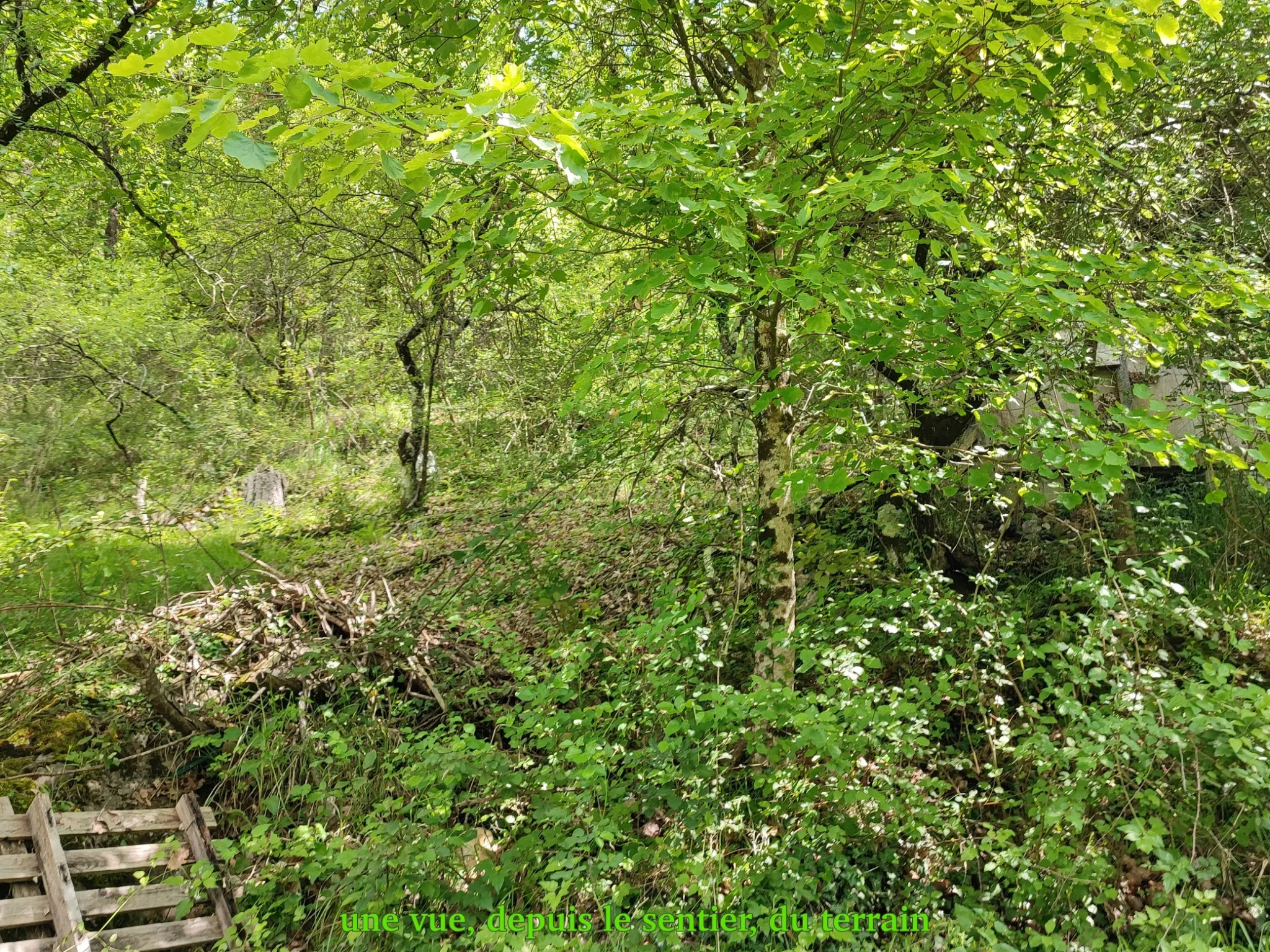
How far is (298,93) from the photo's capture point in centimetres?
134

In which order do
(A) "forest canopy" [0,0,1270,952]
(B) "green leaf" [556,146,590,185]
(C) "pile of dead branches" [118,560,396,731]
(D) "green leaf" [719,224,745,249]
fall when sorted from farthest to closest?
(C) "pile of dead branches" [118,560,396,731], (A) "forest canopy" [0,0,1270,952], (D) "green leaf" [719,224,745,249], (B) "green leaf" [556,146,590,185]

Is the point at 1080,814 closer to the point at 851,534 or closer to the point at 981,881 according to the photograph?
the point at 981,881

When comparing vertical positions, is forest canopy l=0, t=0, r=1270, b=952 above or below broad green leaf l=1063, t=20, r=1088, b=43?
below

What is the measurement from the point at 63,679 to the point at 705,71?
4.92 m

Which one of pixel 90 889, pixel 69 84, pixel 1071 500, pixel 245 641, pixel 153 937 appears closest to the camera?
pixel 1071 500

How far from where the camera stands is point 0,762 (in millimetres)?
3547

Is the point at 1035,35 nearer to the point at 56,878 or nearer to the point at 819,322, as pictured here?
the point at 819,322

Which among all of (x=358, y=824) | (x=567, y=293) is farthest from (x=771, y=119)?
(x=567, y=293)

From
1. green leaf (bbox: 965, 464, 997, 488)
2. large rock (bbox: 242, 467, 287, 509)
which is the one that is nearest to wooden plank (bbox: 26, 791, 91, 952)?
green leaf (bbox: 965, 464, 997, 488)

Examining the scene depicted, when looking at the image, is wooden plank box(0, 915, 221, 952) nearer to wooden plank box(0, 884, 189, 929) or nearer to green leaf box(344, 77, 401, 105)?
wooden plank box(0, 884, 189, 929)

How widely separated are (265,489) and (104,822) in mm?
6192

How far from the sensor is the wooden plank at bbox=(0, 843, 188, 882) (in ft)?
9.86

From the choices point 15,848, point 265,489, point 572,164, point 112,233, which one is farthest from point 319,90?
point 112,233

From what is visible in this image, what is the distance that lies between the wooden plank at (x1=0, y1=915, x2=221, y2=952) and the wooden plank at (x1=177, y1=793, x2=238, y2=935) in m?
0.05
